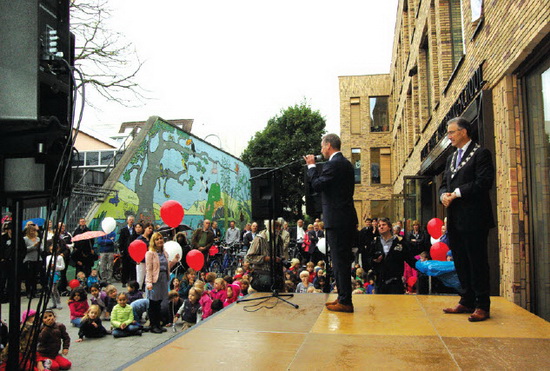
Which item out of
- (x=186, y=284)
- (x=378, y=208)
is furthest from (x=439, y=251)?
(x=378, y=208)

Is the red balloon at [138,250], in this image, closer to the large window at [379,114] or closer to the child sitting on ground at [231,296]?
the child sitting on ground at [231,296]

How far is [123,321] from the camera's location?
8500 mm

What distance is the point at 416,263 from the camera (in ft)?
24.6

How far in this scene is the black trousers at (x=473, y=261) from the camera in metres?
4.45

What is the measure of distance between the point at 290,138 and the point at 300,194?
5.90 metres

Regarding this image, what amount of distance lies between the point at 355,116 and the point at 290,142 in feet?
22.9

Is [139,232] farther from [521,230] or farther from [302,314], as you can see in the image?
[521,230]

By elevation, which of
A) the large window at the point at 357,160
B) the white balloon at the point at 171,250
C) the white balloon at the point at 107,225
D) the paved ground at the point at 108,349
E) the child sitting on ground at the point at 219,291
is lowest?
the paved ground at the point at 108,349

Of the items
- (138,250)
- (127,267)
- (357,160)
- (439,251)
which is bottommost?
(127,267)

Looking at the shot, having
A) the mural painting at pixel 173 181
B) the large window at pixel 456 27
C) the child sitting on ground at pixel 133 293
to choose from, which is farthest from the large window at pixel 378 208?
the child sitting on ground at pixel 133 293

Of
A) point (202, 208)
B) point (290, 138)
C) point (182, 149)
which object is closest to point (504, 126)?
point (182, 149)

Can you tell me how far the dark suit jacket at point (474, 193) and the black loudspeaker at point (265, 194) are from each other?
8.33ft

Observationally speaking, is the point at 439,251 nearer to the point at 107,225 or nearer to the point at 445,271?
the point at 445,271

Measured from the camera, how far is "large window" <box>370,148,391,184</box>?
35.3 meters
